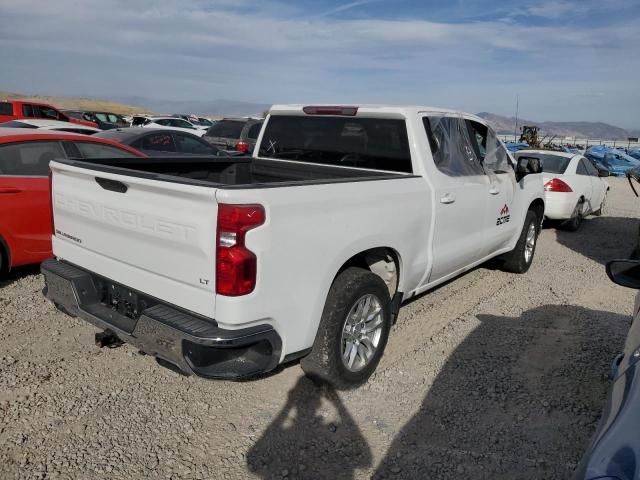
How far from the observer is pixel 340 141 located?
4.55m

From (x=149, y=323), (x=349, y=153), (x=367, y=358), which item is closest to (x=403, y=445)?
(x=367, y=358)

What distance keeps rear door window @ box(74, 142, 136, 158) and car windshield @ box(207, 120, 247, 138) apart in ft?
31.3

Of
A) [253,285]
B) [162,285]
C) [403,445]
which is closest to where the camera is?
[253,285]

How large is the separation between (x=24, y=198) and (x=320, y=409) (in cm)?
373

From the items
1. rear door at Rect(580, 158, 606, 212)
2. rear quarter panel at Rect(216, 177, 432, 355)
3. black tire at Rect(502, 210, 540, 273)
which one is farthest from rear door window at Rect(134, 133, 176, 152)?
rear door at Rect(580, 158, 606, 212)

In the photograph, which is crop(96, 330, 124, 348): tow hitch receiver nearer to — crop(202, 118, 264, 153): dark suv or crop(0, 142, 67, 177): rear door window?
crop(0, 142, 67, 177): rear door window

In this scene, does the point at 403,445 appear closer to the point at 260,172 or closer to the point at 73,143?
the point at 260,172

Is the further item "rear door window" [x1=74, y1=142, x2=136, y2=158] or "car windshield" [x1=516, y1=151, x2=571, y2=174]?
"car windshield" [x1=516, y1=151, x2=571, y2=174]

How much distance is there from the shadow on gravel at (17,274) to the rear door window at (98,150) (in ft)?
4.54

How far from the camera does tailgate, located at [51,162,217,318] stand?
2633 millimetres

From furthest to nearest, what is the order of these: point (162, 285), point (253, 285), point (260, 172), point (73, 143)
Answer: point (73, 143) < point (260, 172) < point (162, 285) < point (253, 285)

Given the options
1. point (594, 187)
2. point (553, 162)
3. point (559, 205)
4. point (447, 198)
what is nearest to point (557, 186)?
point (559, 205)

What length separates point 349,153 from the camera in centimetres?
450

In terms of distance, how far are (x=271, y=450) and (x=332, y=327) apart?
0.78m
